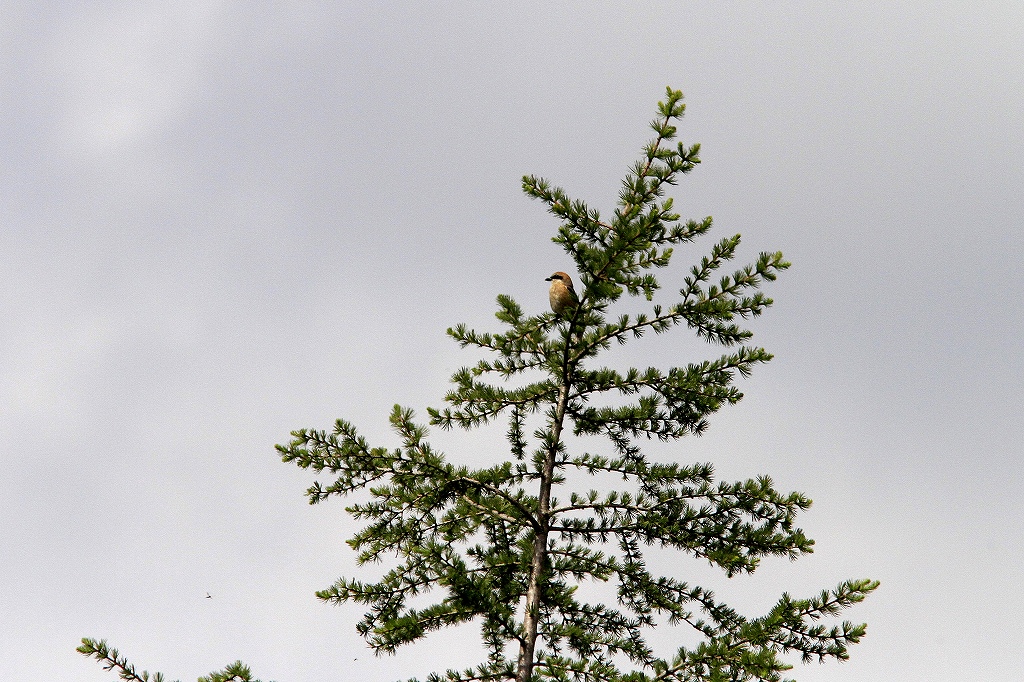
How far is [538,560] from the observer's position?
30.1ft

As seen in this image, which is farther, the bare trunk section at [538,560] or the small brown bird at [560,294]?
the small brown bird at [560,294]

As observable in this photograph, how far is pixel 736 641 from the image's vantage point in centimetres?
822

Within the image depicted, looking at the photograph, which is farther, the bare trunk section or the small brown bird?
the small brown bird

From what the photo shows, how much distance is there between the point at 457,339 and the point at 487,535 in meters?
2.26

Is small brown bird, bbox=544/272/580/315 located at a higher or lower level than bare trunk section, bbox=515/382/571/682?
higher

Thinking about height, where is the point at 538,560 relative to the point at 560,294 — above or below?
below

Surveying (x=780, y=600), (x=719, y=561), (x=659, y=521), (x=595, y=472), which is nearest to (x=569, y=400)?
(x=595, y=472)

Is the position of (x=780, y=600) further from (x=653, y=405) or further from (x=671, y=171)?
(x=671, y=171)

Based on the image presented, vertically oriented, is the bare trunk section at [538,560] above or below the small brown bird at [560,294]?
below

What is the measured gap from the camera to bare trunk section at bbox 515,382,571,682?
8.60m

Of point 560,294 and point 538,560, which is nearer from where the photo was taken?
point 538,560

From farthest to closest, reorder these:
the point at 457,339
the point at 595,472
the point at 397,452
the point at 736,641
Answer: the point at 457,339 < the point at 595,472 < the point at 397,452 < the point at 736,641

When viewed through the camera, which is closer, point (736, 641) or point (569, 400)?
point (736, 641)

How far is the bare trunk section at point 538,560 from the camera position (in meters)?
8.60
